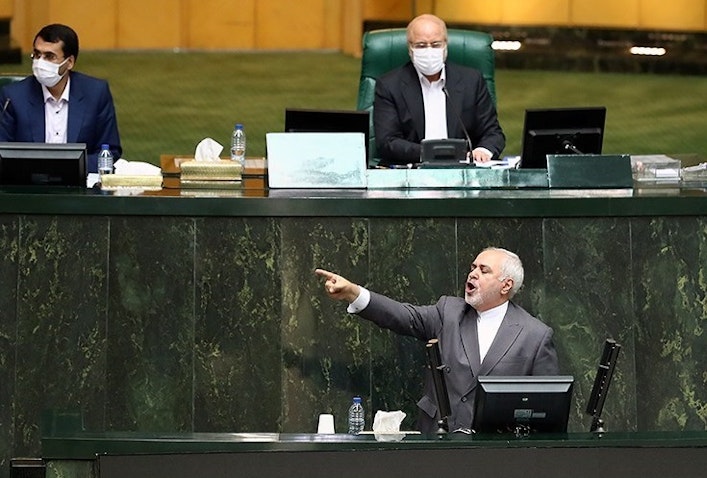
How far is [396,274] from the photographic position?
567 centimetres

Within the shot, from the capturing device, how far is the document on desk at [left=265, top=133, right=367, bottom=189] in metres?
6.03

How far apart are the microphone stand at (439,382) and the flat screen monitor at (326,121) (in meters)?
1.62

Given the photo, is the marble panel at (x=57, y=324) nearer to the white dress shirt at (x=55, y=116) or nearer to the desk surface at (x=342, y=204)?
the desk surface at (x=342, y=204)

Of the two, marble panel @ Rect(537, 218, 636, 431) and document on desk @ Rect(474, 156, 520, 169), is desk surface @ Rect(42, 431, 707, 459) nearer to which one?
marble panel @ Rect(537, 218, 636, 431)

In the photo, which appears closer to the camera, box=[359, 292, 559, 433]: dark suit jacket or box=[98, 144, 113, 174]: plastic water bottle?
box=[359, 292, 559, 433]: dark suit jacket

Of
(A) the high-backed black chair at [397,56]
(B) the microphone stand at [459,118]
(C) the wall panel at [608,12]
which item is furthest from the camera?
(C) the wall panel at [608,12]

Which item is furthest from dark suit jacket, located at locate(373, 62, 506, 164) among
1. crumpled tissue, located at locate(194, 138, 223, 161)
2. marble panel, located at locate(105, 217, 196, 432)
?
marble panel, located at locate(105, 217, 196, 432)

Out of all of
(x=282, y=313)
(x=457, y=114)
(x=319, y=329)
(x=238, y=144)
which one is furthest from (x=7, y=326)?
(x=457, y=114)

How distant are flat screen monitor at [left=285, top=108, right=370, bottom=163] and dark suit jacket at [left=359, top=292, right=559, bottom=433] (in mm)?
1324

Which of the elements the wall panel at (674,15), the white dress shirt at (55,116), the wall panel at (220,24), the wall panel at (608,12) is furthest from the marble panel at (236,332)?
the wall panel at (674,15)

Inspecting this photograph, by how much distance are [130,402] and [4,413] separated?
401 millimetres

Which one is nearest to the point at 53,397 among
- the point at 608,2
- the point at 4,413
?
the point at 4,413

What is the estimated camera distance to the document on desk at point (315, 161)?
237 inches

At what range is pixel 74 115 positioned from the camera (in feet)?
23.0
